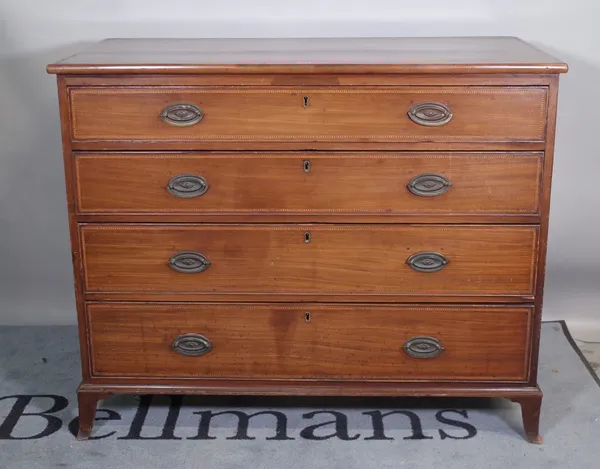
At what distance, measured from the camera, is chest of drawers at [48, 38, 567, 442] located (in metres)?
2.23

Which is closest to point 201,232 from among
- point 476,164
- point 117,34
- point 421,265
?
point 421,265

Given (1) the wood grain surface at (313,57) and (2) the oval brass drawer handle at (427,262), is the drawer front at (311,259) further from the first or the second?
(1) the wood grain surface at (313,57)

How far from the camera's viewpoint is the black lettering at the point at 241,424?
8.21ft

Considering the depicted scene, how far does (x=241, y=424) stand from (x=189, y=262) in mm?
504

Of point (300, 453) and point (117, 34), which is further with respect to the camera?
point (117, 34)

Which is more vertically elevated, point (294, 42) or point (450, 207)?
point (294, 42)

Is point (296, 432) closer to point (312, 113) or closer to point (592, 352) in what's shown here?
point (312, 113)

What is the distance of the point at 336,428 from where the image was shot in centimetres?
254

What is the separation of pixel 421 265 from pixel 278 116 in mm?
529

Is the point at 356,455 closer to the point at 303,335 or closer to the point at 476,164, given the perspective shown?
the point at 303,335

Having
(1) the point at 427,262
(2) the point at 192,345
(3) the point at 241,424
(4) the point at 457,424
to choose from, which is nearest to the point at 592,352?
(4) the point at 457,424

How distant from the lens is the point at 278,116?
225 centimetres

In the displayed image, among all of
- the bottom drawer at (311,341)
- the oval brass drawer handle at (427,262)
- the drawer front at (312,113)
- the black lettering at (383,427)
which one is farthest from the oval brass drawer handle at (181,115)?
the black lettering at (383,427)

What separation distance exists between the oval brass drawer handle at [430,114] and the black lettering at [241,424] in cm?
93
